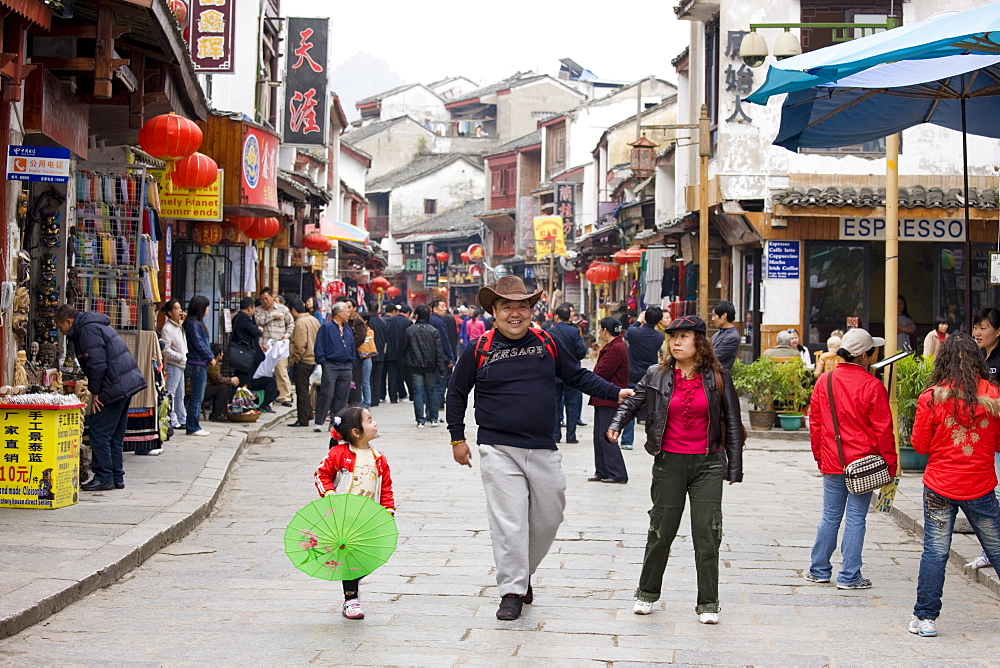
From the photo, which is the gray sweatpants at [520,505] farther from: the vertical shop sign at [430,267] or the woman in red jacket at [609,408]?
the vertical shop sign at [430,267]

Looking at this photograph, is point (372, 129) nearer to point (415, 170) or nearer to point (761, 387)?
point (415, 170)

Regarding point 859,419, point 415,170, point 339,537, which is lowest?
point 339,537

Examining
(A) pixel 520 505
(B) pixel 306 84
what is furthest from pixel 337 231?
(A) pixel 520 505

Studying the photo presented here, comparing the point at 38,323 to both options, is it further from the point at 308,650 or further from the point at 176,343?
the point at 308,650

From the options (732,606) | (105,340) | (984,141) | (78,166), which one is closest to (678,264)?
(984,141)

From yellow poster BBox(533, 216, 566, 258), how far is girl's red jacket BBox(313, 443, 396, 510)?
38403mm

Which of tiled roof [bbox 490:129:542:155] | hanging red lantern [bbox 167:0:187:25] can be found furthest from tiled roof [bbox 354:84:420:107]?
hanging red lantern [bbox 167:0:187:25]

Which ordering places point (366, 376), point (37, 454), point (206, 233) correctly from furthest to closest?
1. point (366, 376)
2. point (206, 233)
3. point (37, 454)

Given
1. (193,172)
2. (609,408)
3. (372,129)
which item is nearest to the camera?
(609,408)

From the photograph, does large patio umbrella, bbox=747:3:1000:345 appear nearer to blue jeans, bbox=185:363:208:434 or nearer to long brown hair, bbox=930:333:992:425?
long brown hair, bbox=930:333:992:425

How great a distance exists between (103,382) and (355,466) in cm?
409

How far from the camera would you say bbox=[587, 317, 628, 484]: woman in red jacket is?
12.3m

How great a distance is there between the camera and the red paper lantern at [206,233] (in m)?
19.3

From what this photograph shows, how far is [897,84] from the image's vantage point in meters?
7.80
